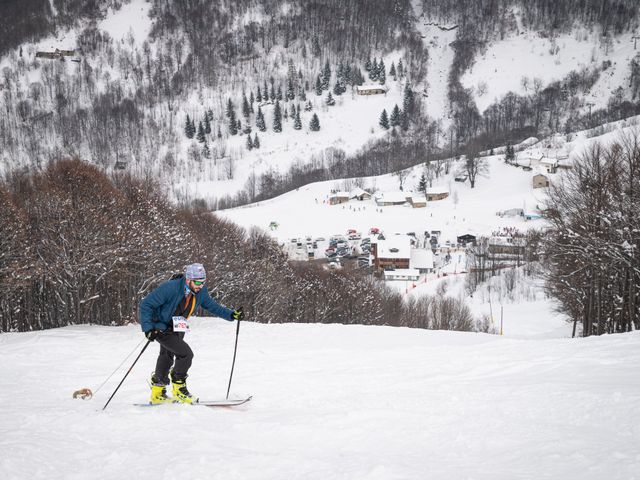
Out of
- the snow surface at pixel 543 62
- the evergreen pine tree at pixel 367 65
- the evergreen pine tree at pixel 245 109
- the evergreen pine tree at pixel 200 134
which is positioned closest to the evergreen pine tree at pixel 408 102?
the snow surface at pixel 543 62

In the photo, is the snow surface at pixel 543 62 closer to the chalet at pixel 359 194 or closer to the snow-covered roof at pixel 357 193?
the chalet at pixel 359 194

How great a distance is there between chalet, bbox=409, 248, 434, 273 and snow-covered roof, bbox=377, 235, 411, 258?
128 cm

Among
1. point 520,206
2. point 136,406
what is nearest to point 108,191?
point 136,406

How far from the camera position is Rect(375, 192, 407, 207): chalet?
10025 centimetres

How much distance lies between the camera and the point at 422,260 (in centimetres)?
6869

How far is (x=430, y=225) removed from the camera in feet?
280

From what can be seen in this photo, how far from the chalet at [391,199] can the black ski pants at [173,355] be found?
96.3m

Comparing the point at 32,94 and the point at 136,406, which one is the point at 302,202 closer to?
the point at 136,406

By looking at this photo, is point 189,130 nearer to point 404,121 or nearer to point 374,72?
point 404,121

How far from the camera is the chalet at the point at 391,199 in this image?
100250 millimetres

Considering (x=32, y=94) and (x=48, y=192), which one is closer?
(x=48, y=192)

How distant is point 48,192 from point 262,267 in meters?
18.9

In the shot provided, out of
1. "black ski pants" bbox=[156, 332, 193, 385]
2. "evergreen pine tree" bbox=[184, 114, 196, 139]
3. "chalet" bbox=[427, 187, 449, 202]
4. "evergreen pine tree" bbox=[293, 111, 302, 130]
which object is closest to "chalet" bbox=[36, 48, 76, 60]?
"evergreen pine tree" bbox=[184, 114, 196, 139]

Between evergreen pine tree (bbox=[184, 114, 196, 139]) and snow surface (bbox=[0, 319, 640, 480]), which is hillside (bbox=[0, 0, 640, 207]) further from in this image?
snow surface (bbox=[0, 319, 640, 480])
